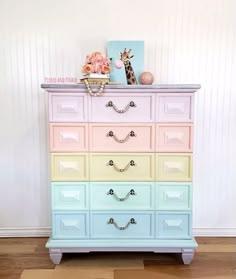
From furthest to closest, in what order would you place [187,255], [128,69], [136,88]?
[128,69]
[187,255]
[136,88]

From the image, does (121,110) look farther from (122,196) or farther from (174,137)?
(122,196)

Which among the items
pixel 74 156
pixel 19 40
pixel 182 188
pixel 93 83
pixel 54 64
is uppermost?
pixel 19 40

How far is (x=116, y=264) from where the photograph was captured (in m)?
1.86

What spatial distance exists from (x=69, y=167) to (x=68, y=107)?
349 millimetres

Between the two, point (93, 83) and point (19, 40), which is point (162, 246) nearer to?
point (93, 83)

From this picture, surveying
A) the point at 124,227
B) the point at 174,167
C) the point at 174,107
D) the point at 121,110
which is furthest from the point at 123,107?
the point at 124,227

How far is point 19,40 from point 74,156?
0.98m

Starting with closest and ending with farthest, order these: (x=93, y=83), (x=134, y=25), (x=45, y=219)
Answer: (x=93, y=83) < (x=134, y=25) < (x=45, y=219)

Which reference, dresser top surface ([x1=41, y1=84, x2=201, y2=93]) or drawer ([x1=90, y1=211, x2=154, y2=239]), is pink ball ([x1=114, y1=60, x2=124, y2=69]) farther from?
drawer ([x1=90, y1=211, x2=154, y2=239])

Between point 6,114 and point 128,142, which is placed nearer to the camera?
point 128,142

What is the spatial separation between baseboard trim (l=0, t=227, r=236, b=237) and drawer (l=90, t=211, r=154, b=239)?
627 mm

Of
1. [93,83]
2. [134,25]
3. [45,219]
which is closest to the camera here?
[93,83]

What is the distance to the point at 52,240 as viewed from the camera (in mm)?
1811

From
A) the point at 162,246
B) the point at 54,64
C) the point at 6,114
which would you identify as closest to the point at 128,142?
the point at 162,246
